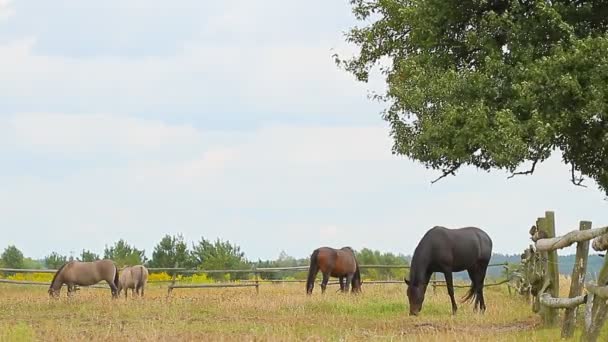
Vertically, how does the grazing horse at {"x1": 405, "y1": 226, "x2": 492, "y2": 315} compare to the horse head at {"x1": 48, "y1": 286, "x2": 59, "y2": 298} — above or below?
above

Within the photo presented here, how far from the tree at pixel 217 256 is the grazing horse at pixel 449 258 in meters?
31.6

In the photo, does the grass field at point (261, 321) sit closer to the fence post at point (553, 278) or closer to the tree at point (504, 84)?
the fence post at point (553, 278)

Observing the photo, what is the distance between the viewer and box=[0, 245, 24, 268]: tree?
2290 inches

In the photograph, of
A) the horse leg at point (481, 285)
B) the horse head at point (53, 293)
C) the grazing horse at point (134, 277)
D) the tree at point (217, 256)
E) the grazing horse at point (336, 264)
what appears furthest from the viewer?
the tree at point (217, 256)

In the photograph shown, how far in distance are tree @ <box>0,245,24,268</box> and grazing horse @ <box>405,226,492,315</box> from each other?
45.0 m

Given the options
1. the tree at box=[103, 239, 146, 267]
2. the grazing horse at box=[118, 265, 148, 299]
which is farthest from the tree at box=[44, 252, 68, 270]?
the grazing horse at box=[118, 265, 148, 299]

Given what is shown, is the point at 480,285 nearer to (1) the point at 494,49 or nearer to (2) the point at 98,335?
(1) the point at 494,49

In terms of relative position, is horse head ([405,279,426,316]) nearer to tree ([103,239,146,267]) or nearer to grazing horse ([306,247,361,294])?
grazing horse ([306,247,361,294])

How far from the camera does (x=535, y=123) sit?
58.1ft

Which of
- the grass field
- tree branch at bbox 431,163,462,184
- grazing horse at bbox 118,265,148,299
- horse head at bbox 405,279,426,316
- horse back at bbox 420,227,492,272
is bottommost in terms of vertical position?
the grass field

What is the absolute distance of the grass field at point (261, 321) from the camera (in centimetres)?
1145

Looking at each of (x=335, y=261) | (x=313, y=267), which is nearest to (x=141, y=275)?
(x=313, y=267)

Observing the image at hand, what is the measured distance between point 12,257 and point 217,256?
16603 mm

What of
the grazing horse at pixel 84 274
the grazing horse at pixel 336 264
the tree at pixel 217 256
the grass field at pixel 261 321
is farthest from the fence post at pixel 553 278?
the tree at pixel 217 256
